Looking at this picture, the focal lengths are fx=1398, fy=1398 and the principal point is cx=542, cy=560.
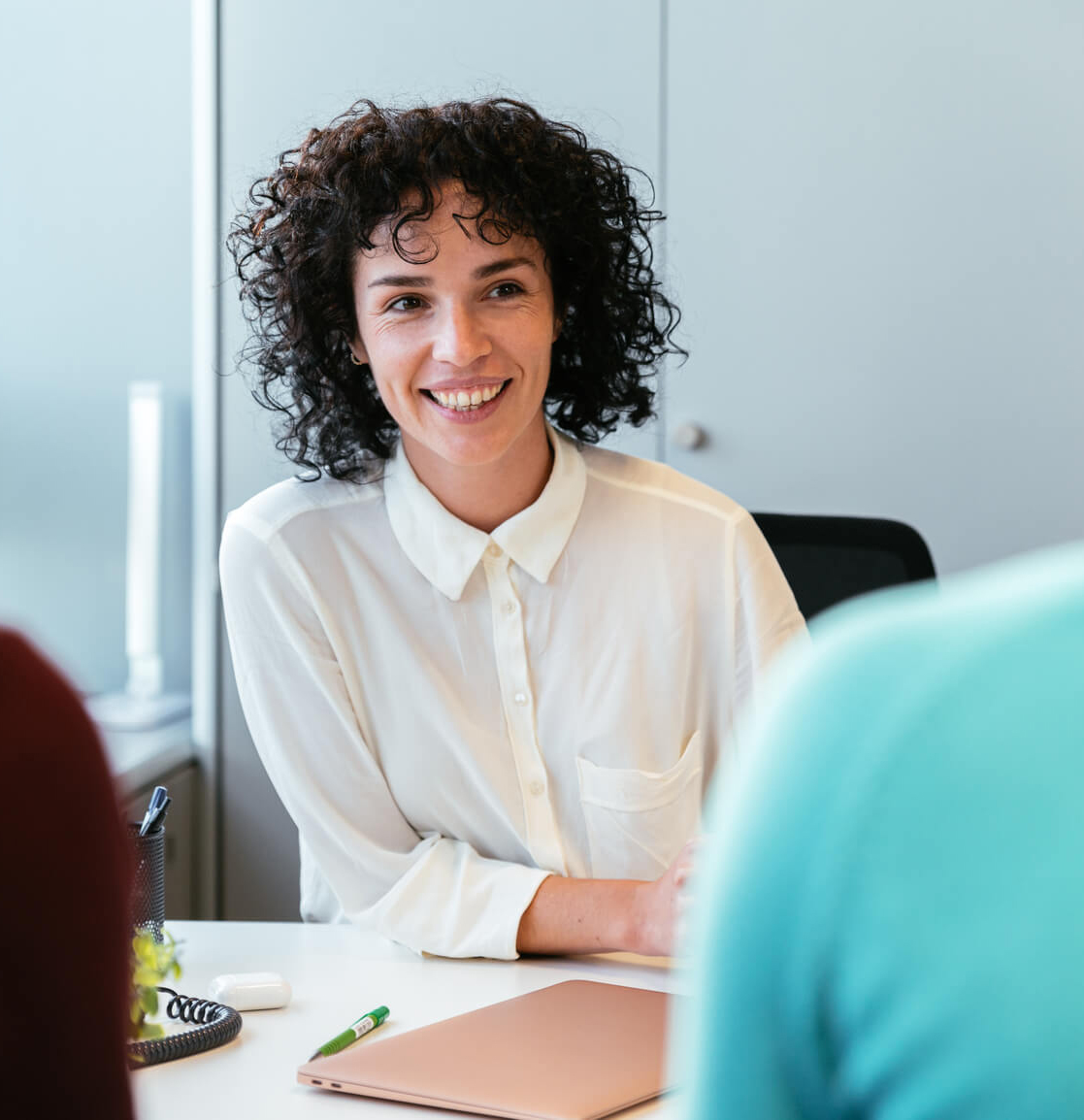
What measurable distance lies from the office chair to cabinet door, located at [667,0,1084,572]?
19.6 inches

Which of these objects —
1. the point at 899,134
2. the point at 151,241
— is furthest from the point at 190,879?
the point at 899,134

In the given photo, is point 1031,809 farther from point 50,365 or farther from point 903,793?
point 50,365

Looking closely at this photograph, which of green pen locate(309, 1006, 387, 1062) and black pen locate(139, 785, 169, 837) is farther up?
black pen locate(139, 785, 169, 837)

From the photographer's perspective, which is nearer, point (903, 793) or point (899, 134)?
point (903, 793)

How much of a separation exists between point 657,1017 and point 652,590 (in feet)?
1.78

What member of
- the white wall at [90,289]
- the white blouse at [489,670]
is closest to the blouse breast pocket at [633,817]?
the white blouse at [489,670]

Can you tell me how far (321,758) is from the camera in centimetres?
139

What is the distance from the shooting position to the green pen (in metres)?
0.97

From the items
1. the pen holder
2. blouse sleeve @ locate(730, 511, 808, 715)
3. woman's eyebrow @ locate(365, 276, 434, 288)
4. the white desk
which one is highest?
woman's eyebrow @ locate(365, 276, 434, 288)

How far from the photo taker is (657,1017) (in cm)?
103

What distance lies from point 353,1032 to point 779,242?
1.53 meters

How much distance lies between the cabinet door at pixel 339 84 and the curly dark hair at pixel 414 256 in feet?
1.67

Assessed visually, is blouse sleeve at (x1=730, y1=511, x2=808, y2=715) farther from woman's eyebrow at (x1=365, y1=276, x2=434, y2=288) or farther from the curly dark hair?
woman's eyebrow at (x1=365, y1=276, x2=434, y2=288)

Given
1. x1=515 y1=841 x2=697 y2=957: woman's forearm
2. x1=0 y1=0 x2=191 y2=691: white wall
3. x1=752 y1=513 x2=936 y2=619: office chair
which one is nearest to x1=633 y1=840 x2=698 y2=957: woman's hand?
x1=515 y1=841 x2=697 y2=957: woman's forearm
